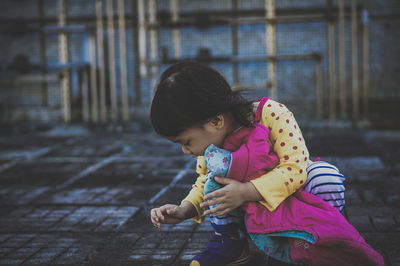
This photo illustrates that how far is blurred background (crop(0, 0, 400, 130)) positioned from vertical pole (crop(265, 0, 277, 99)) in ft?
0.05

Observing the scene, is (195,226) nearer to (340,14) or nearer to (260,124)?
(260,124)

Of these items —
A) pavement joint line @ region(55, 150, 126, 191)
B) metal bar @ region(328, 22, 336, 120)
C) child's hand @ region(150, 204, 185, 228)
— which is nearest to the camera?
child's hand @ region(150, 204, 185, 228)

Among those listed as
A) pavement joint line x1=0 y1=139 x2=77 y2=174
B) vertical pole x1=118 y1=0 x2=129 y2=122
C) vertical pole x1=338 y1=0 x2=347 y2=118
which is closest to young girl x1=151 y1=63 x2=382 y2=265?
pavement joint line x1=0 y1=139 x2=77 y2=174

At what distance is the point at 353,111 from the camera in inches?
269

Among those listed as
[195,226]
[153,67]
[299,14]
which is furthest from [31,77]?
[195,226]

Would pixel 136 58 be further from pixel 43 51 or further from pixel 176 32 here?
pixel 43 51

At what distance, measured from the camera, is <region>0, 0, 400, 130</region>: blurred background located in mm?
7145

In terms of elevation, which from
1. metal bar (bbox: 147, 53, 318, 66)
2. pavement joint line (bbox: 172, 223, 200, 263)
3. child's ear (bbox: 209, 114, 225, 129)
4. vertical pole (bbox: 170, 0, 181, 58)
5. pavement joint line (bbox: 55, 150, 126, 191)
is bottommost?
pavement joint line (bbox: 55, 150, 126, 191)

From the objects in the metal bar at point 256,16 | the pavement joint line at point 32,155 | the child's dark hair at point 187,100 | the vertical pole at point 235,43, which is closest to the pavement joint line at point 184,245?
the child's dark hair at point 187,100

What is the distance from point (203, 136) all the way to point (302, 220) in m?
0.46

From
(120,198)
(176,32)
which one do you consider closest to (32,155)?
(120,198)

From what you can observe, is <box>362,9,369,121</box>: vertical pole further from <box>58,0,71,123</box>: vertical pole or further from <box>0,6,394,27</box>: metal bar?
<box>58,0,71,123</box>: vertical pole

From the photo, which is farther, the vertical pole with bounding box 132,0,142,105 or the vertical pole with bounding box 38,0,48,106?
the vertical pole with bounding box 38,0,48,106

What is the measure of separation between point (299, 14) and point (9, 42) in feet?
16.6
